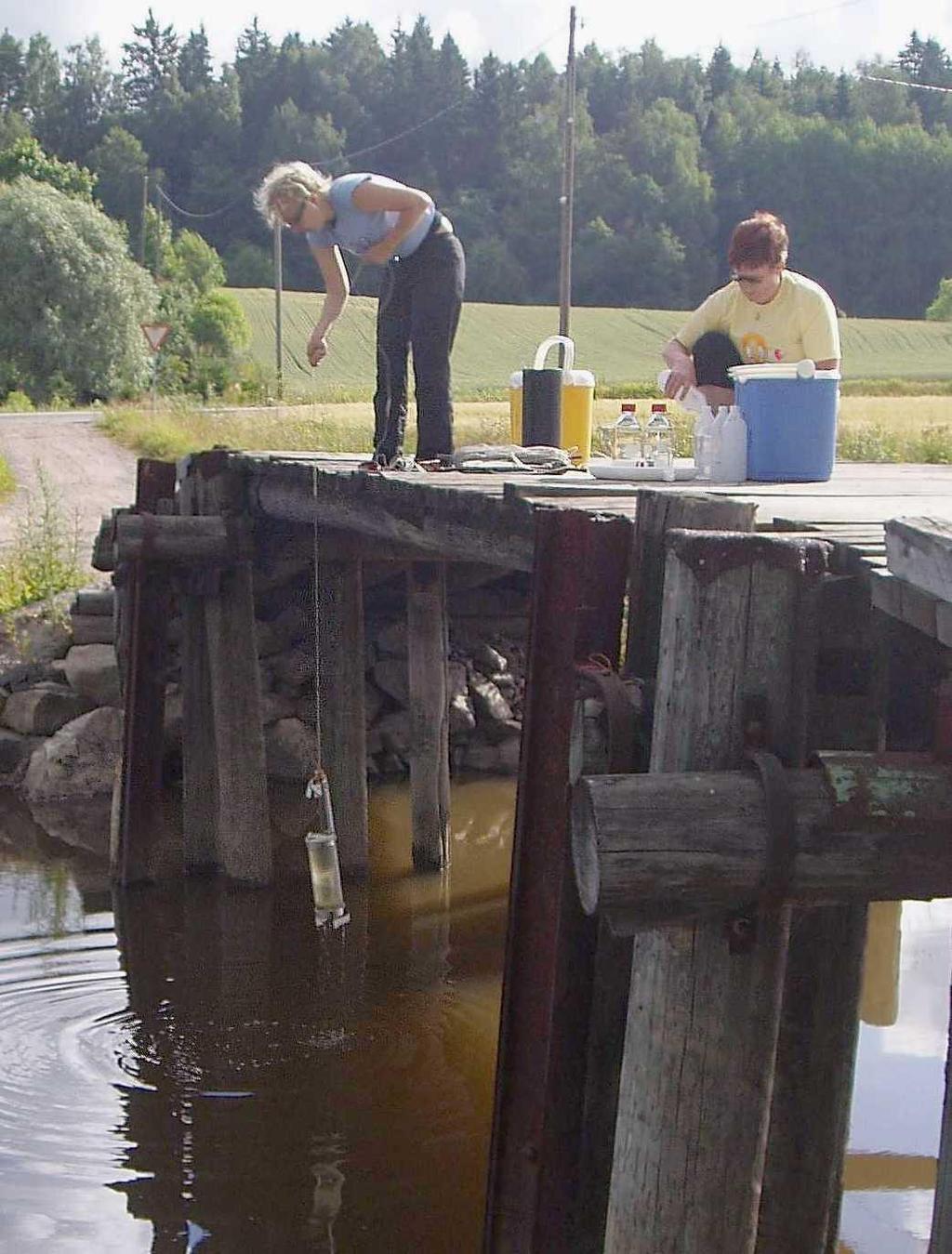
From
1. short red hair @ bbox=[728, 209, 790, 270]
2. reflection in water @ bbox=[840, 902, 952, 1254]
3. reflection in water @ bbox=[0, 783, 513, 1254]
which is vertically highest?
short red hair @ bbox=[728, 209, 790, 270]

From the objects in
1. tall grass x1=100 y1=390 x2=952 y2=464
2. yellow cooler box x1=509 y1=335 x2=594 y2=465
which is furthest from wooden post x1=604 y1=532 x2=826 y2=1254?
tall grass x1=100 y1=390 x2=952 y2=464

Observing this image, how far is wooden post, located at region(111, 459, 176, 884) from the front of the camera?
755 cm

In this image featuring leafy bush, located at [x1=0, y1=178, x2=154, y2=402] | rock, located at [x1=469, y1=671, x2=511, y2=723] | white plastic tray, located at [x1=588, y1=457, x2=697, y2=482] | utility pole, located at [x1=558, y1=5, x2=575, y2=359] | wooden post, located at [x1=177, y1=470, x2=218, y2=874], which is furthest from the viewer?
leafy bush, located at [x1=0, y1=178, x2=154, y2=402]

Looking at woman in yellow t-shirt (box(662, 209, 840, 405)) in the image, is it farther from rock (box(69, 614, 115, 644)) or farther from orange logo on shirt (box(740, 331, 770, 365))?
rock (box(69, 614, 115, 644))

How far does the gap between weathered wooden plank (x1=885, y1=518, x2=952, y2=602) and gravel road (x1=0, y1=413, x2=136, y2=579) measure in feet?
34.9

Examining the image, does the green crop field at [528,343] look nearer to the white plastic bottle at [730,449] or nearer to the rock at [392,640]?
the rock at [392,640]

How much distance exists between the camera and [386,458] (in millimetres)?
6227

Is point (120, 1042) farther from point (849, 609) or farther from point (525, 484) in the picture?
point (849, 609)

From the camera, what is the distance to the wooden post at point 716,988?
2.96 metres

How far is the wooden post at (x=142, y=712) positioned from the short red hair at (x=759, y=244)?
2839 mm

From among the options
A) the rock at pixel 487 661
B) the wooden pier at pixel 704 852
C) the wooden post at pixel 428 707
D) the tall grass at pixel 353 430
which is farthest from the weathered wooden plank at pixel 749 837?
the tall grass at pixel 353 430

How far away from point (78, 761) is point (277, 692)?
1178 millimetres

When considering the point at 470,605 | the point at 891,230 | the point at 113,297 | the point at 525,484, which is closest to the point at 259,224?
the point at 891,230

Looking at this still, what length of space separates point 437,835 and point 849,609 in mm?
5562
